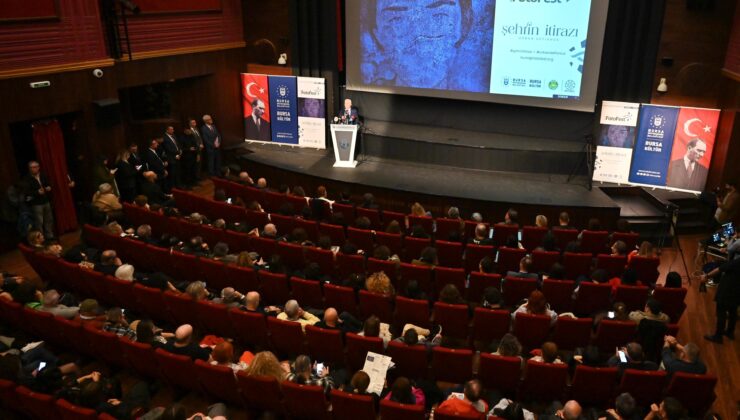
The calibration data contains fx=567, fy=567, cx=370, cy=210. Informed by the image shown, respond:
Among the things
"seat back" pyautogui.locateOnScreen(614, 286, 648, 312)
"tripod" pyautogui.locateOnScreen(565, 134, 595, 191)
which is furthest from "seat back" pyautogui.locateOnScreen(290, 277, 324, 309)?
"tripod" pyautogui.locateOnScreen(565, 134, 595, 191)

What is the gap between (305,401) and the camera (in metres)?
4.85

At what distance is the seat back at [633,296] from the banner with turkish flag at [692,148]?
5198 mm

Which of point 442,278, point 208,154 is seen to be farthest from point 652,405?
point 208,154

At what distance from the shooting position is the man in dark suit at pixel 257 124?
44.2 ft

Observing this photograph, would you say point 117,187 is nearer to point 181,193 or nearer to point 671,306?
point 181,193

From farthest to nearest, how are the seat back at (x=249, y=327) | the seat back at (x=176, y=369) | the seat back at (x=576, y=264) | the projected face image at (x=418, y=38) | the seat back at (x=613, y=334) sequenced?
the projected face image at (x=418, y=38)
the seat back at (x=576, y=264)
the seat back at (x=249, y=327)
the seat back at (x=613, y=334)
the seat back at (x=176, y=369)

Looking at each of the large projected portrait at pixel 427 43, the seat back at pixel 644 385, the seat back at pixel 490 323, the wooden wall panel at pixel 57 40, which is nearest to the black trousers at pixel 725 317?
the seat back at pixel 644 385

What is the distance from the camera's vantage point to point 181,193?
9617 mm

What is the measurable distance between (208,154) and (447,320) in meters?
7.91

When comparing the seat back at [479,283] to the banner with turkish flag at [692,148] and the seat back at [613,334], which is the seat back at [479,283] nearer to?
the seat back at [613,334]

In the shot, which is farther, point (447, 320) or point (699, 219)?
point (699, 219)

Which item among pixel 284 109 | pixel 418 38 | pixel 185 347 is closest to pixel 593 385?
pixel 185 347

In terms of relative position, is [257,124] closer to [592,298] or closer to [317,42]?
[317,42]

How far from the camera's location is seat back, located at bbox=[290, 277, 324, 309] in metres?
6.45
